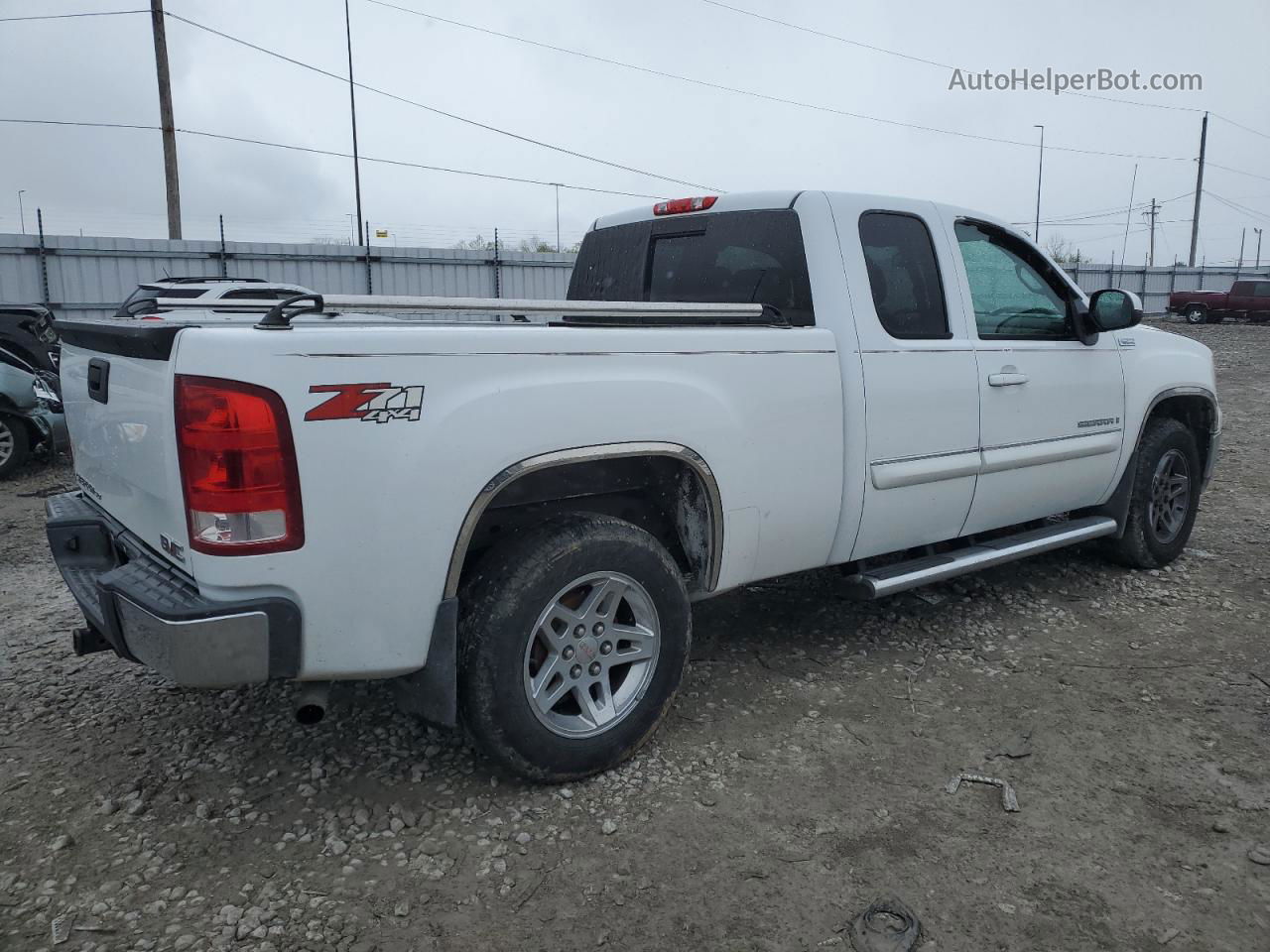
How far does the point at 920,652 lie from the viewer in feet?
14.1

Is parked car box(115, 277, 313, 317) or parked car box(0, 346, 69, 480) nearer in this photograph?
parked car box(115, 277, 313, 317)

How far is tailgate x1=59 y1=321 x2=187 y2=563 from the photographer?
8.34 feet

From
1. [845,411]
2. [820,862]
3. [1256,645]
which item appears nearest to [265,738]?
[820,862]

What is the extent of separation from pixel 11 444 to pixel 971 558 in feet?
27.0

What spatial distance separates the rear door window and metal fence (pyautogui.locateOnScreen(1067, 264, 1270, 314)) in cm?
3296

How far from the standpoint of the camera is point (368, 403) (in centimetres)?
251

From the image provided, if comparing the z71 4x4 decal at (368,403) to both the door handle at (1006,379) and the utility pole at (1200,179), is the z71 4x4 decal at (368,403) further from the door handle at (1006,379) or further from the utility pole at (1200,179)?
Result: the utility pole at (1200,179)

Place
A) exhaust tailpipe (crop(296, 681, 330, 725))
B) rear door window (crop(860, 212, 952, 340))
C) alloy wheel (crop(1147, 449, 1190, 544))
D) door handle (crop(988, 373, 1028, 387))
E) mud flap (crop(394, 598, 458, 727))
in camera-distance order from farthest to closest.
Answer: alloy wheel (crop(1147, 449, 1190, 544))
door handle (crop(988, 373, 1028, 387))
rear door window (crop(860, 212, 952, 340))
mud flap (crop(394, 598, 458, 727))
exhaust tailpipe (crop(296, 681, 330, 725))

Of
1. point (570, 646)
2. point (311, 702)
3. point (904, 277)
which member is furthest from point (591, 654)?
point (904, 277)

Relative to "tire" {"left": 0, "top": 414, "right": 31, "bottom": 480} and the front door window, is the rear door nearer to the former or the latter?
the front door window

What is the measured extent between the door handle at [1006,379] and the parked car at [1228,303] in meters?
30.6

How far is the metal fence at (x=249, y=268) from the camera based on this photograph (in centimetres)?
1784

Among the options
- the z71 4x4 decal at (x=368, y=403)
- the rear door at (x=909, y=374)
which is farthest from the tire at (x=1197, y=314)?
the z71 4x4 decal at (x=368, y=403)

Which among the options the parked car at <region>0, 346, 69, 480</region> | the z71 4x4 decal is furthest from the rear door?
the parked car at <region>0, 346, 69, 480</region>
